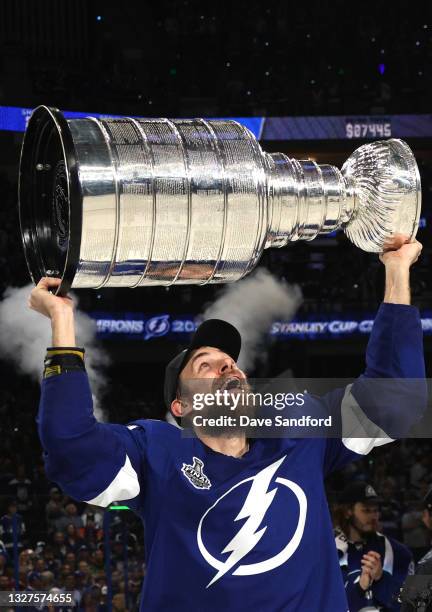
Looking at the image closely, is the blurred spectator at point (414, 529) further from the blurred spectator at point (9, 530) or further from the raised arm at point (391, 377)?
the raised arm at point (391, 377)

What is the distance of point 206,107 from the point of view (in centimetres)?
1467

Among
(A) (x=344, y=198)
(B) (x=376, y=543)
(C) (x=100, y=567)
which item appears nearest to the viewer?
(A) (x=344, y=198)

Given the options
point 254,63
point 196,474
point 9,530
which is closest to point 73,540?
point 9,530

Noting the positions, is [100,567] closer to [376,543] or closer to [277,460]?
[376,543]

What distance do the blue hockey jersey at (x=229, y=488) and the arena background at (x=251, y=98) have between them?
10465 millimetres

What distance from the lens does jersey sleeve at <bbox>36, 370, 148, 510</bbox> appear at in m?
1.90

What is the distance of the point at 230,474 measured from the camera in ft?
6.93

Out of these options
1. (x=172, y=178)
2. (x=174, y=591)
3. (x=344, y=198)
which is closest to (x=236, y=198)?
(x=172, y=178)

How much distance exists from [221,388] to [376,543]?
237 cm

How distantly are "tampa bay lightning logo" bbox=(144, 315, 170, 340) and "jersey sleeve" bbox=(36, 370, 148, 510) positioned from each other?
12069mm

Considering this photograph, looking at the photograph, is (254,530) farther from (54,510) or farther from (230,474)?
(54,510)

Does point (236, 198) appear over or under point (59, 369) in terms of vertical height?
over

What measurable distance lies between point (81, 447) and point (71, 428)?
0.05m

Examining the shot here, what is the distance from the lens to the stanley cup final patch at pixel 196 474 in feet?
6.84
